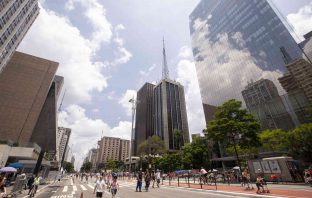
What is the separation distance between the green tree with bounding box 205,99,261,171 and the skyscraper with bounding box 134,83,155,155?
114374mm

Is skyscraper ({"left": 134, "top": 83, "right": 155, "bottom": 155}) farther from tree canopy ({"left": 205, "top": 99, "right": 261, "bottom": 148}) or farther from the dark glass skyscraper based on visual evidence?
tree canopy ({"left": 205, "top": 99, "right": 261, "bottom": 148})

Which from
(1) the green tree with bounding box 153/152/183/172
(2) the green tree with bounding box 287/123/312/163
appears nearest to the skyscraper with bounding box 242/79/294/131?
(2) the green tree with bounding box 287/123/312/163

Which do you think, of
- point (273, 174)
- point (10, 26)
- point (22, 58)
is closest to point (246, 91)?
point (273, 174)

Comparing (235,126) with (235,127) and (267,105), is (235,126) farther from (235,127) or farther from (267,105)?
(267,105)

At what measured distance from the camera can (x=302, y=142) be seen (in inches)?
1147

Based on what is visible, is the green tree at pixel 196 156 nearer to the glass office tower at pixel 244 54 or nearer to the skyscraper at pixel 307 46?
the glass office tower at pixel 244 54

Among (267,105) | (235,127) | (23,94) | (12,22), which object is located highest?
(12,22)

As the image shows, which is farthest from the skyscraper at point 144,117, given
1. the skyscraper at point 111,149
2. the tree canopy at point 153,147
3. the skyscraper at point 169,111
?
the skyscraper at point 111,149

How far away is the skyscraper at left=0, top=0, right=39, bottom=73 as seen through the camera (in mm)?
39875

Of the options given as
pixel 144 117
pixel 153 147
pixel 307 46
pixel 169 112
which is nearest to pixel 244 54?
pixel 307 46

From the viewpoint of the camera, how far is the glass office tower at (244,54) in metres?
60.8

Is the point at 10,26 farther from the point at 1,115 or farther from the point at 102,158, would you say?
the point at 102,158

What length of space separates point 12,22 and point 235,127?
186 feet

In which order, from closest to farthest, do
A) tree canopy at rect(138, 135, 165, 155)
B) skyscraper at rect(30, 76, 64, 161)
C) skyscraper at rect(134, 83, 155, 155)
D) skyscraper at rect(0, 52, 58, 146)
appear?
1. skyscraper at rect(0, 52, 58, 146)
2. skyscraper at rect(30, 76, 64, 161)
3. tree canopy at rect(138, 135, 165, 155)
4. skyscraper at rect(134, 83, 155, 155)
